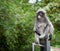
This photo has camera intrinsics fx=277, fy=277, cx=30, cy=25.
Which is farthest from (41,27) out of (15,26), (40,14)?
(15,26)

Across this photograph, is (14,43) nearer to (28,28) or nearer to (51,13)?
(28,28)

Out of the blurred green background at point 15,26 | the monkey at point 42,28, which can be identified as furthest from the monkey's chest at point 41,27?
the blurred green background at point 15,26

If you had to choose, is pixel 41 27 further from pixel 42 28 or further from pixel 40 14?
pixel 40 14

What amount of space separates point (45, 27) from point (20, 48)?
3.71 metres

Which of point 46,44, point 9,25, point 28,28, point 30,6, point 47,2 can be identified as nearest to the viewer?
point 46,44

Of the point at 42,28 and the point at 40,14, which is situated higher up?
the point at 40,14

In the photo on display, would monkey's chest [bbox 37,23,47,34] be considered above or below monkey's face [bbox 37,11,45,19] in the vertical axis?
below

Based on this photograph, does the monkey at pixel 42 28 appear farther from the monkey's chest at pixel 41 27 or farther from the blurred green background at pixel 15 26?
the blurred green background at pixel 15 26

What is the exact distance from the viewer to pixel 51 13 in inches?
324

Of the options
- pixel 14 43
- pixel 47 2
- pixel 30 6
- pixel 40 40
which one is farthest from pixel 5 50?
pixel 40 40

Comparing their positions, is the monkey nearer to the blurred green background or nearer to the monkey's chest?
the monkey's chest

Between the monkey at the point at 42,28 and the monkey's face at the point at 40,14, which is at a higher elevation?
the monkey's face at the point at 40,14

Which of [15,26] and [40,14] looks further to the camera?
[15,26]

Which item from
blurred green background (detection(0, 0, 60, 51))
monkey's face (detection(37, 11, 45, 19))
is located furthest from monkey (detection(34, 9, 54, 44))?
blurred green background (detection(0, 0, 60, 51))
